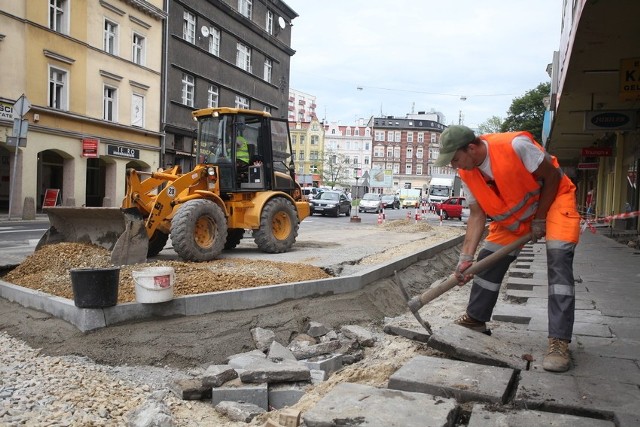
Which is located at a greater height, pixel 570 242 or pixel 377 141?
pixel 377 141

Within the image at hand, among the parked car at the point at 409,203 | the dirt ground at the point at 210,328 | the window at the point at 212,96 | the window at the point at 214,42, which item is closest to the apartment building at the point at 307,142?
the parked car at the point at 409,203

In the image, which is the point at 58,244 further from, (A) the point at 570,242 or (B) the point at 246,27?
(B) the point at 246,27

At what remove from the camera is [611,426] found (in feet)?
8.41

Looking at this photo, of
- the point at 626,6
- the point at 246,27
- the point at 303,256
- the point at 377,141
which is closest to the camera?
the point at 626,6

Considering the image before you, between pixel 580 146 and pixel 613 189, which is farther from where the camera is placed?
pixel 580 146

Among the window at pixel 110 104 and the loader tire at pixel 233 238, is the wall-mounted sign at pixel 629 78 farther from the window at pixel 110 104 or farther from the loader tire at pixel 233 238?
the window at pixel 110 104

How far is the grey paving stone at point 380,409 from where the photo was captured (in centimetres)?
264

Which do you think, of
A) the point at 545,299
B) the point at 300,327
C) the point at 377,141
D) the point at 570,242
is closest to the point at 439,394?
the point at 570,242

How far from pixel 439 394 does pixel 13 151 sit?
67.2 ft

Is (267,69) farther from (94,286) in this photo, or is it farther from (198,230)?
(94,286)

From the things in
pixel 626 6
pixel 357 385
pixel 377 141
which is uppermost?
pixel 377 141

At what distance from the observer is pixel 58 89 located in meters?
21.6

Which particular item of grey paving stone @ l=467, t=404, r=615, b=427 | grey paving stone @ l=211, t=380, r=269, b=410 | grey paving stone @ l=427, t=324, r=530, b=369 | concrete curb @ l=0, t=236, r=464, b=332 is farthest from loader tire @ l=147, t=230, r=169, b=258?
grey paving stone @ l=467, t=404, r=615, b=427

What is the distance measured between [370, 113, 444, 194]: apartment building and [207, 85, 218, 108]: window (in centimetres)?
7345
